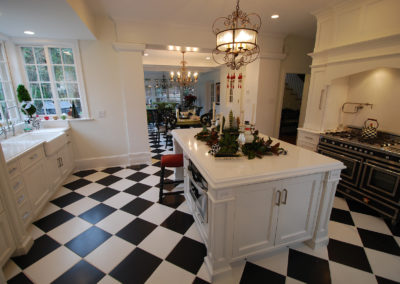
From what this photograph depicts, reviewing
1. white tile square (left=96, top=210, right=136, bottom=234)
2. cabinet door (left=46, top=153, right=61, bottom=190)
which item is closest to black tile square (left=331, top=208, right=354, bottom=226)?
white tile square (left=96, top=210, right=136, bottom=234)

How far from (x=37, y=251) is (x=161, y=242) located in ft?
3.94

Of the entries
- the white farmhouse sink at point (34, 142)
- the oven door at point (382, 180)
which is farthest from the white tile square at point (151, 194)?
the oven door at point (382, 180)

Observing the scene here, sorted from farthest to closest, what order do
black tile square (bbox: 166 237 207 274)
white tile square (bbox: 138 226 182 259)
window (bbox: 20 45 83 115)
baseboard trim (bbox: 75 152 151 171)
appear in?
baseboard trim (bbox: 75 152 151 171), window (bbox: 20 45 83 115), white tile square (bbox: 138 226 182 259), black tile square (bbox: 166 237 207 274)

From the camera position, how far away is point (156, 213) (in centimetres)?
230

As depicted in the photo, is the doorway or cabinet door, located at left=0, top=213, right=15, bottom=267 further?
the doorway

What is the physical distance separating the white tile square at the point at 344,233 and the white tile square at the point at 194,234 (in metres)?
1.40

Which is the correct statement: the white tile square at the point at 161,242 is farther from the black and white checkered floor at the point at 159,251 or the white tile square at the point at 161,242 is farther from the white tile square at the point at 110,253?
the white tile square at the point at 110,253

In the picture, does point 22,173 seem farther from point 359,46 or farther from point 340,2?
point 340,2

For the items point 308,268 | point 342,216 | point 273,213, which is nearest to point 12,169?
point 273,213

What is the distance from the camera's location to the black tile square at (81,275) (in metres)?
1.49

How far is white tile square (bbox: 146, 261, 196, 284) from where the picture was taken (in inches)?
58.1

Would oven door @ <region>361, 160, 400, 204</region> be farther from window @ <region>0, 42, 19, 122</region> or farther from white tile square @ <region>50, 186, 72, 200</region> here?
window @ <region>0, 42, 19, 122</region>

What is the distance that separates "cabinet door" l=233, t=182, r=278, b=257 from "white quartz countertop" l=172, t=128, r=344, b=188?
108 millimetres

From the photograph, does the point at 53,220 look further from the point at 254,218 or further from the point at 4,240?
the point at 254,218
